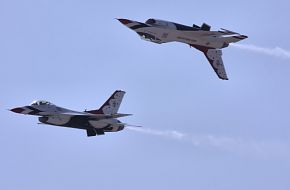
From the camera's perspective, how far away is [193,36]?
445 feet

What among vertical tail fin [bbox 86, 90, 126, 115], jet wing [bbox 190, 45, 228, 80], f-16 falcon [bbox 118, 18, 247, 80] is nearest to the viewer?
f-16 falcon [bbox 118, 18, 247, 80]

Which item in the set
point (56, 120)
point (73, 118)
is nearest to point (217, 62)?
point (73, 118)

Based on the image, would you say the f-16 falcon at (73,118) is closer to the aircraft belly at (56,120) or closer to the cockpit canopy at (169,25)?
the aircraft belly at (56,120)

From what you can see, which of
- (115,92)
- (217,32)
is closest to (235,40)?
(217,32)

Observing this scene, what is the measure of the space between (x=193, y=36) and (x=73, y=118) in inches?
610

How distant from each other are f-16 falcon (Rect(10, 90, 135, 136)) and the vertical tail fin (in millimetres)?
2248

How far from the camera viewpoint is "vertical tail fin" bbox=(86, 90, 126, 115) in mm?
141012

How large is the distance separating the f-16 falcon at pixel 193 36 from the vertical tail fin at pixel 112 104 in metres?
11.3

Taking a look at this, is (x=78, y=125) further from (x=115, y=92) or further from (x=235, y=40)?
(x=235, y=40)

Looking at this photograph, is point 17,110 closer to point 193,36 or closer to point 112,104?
point 112,104

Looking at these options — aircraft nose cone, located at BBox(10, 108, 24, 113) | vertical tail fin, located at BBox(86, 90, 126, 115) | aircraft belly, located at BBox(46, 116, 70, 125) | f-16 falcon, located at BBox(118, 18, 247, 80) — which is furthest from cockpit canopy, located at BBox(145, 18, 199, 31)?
aircraft nose cone, located at BBox(10, 108, 24, 113)

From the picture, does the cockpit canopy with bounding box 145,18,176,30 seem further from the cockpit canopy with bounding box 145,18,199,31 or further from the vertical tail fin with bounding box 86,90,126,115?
the vertical tail fin with bounding box 86,90,126,115

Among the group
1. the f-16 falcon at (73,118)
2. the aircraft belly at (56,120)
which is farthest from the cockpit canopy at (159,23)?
the aircraft belly at (56,120)

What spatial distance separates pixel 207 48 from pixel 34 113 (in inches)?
790
